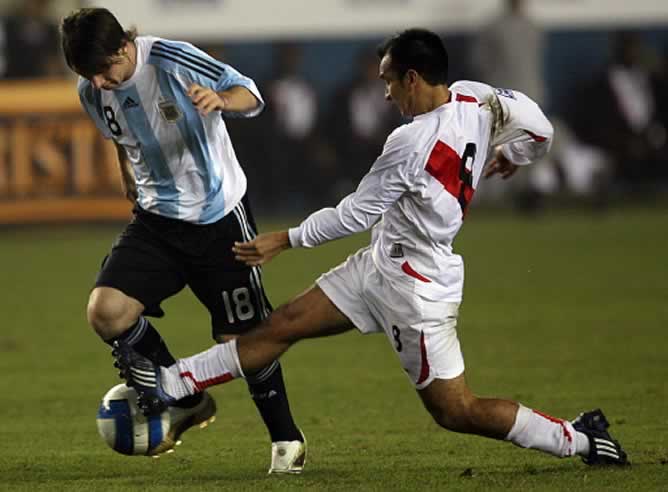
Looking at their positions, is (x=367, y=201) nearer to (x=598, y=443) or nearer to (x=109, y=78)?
(x=109, y=78)

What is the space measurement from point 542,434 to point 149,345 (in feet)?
6.01

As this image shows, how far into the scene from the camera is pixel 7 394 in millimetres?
9484

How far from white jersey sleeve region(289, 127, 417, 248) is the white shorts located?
1.15ft

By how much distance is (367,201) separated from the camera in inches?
255

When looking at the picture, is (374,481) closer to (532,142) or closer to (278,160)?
(532,142)

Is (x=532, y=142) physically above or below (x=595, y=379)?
above

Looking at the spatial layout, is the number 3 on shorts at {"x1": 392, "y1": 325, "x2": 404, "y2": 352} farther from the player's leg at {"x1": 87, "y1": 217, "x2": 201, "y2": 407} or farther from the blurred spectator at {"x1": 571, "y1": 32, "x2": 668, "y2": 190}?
the blurred spectator at {"x1": 571, "y1": 32, "x2": 668, "y2": 190}

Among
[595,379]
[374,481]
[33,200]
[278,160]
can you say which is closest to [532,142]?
[374,481]

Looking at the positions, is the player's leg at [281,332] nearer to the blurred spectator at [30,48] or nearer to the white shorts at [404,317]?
the white shorts at [404,317]

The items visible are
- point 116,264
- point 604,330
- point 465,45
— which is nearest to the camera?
point 116,264

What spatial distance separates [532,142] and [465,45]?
16.6 meters

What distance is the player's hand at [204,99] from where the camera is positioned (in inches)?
255

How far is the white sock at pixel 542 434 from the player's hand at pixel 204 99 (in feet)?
5.90

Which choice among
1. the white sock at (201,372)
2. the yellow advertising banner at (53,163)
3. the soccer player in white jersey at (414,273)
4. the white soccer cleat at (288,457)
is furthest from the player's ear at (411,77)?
the yellow advertising banner at (53,163)
